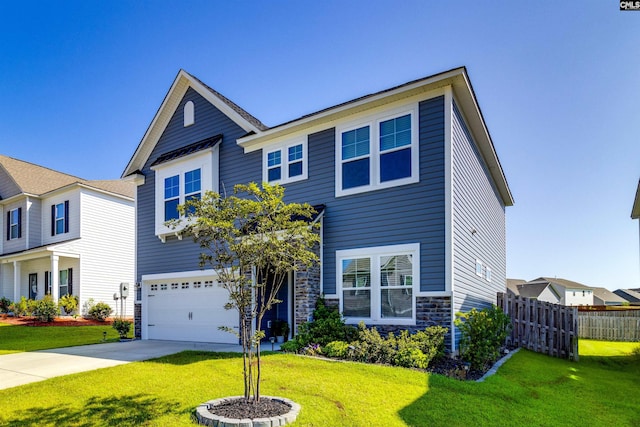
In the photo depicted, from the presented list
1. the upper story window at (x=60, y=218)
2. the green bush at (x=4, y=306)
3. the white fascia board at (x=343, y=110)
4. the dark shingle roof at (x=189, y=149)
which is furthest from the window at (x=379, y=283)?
the green bush at (x=4, y=306)

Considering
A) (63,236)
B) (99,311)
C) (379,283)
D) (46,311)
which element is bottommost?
(99,311)

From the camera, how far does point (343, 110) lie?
11953 millimetres

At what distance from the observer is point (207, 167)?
1498 centimetres

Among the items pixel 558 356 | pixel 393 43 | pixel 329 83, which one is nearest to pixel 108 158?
pixel 329 83

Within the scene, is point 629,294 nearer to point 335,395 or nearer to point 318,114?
point 318,114

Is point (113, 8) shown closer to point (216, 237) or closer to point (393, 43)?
point (393, 43)

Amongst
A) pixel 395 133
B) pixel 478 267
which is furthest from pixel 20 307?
pixel 478 267

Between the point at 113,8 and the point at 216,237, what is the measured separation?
33.5ft

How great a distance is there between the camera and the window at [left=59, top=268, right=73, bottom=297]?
23.6 m

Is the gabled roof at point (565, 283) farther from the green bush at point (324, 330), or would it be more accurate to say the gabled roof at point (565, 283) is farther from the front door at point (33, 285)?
the front door at point (33, 285)

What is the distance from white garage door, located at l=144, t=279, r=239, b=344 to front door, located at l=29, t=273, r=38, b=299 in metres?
12.6

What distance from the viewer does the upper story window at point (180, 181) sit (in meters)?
15.0

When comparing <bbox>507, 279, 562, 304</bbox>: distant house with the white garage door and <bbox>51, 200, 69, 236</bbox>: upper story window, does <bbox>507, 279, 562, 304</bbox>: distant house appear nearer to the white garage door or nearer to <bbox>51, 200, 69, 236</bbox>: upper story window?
the white garage door

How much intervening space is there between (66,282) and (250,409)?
71.2ft
